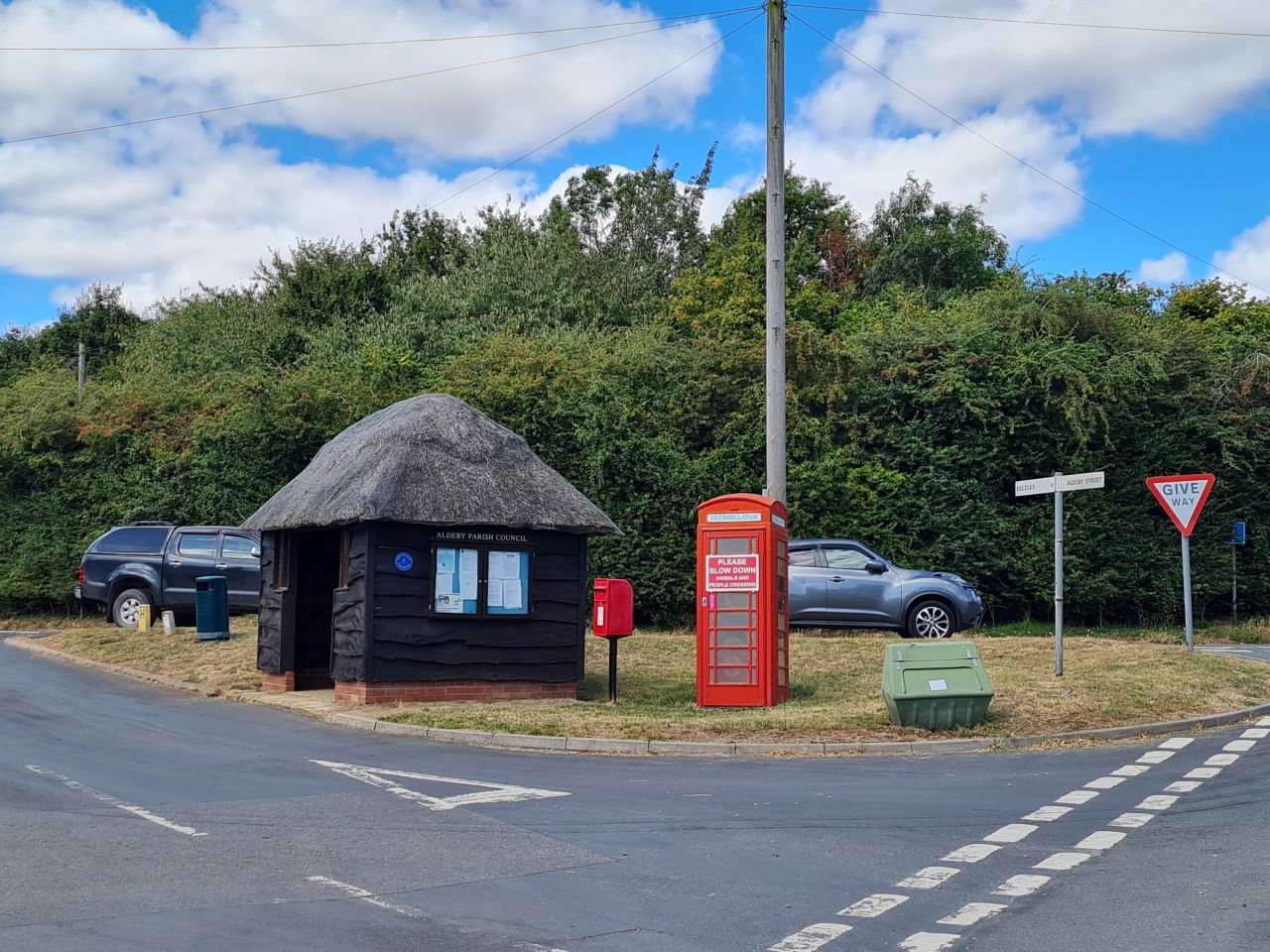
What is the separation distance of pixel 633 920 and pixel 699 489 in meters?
17.9

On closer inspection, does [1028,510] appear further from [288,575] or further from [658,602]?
[288,575]

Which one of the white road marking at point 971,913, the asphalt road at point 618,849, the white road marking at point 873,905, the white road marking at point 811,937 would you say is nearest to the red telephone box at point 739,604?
the asphalt road at point 618,849

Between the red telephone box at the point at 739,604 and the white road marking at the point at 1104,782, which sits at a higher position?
the red telephone box at the point at 739,604

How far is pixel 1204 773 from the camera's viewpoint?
10906 mm

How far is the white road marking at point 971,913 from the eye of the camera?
21.2ft

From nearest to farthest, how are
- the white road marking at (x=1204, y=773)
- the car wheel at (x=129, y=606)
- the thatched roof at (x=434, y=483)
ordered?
the white road marking at (x=1204, y=773) < the thatched roof at (x=434, y=483) < the car wheel at (x=129, y=606)

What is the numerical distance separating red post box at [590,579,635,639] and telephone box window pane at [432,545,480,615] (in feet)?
5.21

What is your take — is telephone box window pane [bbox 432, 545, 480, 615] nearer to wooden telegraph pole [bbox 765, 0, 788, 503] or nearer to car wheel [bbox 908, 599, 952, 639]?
wooden telegraph pole [bbox 765, 0, 788, 503]

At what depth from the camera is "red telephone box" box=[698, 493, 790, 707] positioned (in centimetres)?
1509

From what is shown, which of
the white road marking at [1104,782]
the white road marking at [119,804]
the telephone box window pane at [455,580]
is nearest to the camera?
the white road marking at [119,804]

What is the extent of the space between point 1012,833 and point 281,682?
11164mm

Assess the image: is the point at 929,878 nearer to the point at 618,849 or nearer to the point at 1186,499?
the point at 618,849

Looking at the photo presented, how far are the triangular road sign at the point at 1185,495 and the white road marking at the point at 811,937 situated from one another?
12702 mm

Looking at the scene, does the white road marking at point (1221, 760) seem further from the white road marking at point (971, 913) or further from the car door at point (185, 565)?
the car door at point (185, 565)
